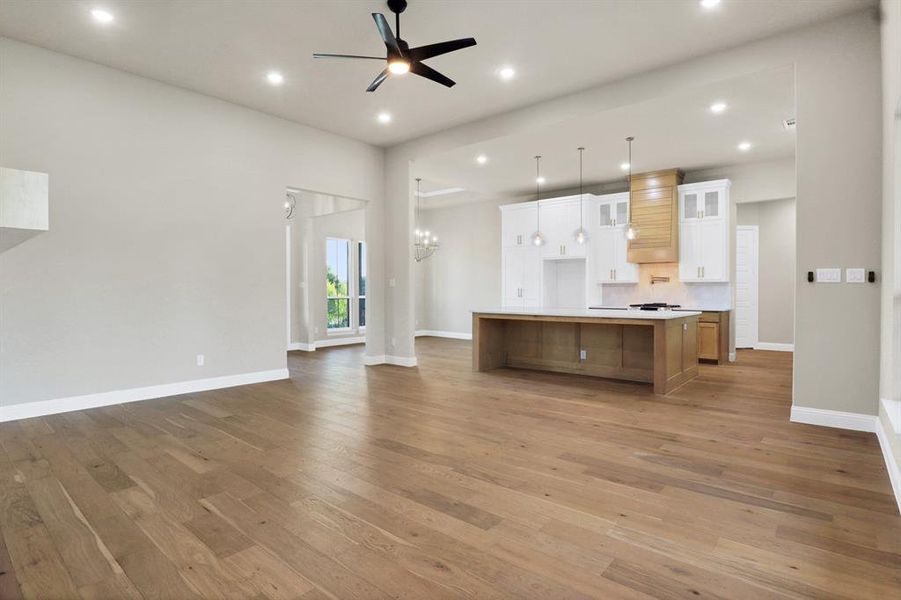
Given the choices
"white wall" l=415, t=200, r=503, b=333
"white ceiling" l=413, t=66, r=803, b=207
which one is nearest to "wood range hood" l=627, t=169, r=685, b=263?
"white ceiling" l=413, t=66, r=803, b=207

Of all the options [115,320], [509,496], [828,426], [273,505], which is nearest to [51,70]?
[115,320]

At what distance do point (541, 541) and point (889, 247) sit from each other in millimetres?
3055

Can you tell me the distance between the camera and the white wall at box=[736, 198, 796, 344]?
8.34m

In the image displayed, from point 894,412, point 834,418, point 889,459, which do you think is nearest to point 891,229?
point 894,412

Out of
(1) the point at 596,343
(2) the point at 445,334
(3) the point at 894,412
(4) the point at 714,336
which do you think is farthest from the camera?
(2) the point at 445,334

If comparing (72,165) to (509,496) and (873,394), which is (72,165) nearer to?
(509,496)

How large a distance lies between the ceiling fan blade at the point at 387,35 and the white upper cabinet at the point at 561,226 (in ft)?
18.6

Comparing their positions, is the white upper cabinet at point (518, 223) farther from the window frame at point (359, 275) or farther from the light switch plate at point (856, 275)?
the light switch plate at point (856, 275)

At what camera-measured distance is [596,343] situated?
227 inches

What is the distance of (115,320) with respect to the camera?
14.8 ft

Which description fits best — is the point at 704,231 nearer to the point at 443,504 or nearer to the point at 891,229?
the point at 891,229

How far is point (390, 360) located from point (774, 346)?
6.94 meters

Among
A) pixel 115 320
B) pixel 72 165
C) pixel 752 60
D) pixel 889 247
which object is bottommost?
pixel 115 320

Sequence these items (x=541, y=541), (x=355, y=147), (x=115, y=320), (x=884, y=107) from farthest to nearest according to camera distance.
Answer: (x=355, y=147)
(x=115, y=320)
(x=884, y=107)
(x=541, y=541)
